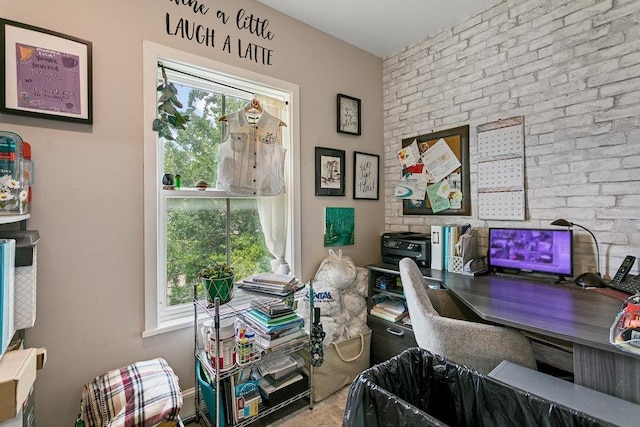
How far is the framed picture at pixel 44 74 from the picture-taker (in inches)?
53.2

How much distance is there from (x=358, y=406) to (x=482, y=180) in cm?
198

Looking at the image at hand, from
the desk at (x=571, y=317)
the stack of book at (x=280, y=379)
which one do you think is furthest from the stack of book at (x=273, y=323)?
the desk at (x=571, y=317)

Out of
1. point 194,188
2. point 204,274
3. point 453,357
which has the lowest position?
point 453,357

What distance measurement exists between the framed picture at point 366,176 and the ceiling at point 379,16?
40.0 inches

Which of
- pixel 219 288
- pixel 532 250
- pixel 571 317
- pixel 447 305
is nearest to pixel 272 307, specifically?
pixel 219 288

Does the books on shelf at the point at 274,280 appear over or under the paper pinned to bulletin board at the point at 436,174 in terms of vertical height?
under

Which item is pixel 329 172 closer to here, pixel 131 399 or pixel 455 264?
pixel 455 264

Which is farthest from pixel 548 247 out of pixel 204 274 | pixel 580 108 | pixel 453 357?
pixel 204 274

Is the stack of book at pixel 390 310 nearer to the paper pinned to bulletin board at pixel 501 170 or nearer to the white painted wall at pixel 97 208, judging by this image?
the paper pinned to bulletin board at pixel 501 170

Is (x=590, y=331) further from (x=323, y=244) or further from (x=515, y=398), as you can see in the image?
(x=323, y=244)

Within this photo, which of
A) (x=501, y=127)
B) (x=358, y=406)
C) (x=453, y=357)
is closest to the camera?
(x=358, y=406)

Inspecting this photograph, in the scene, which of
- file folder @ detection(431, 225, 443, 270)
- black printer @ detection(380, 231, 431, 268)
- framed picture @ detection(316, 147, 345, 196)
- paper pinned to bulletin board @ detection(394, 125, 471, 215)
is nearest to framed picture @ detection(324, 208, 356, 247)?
framed picture @ detection(316, 147, 345, 196)

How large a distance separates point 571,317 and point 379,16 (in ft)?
7.62

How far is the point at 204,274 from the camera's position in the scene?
1672 millimetres
